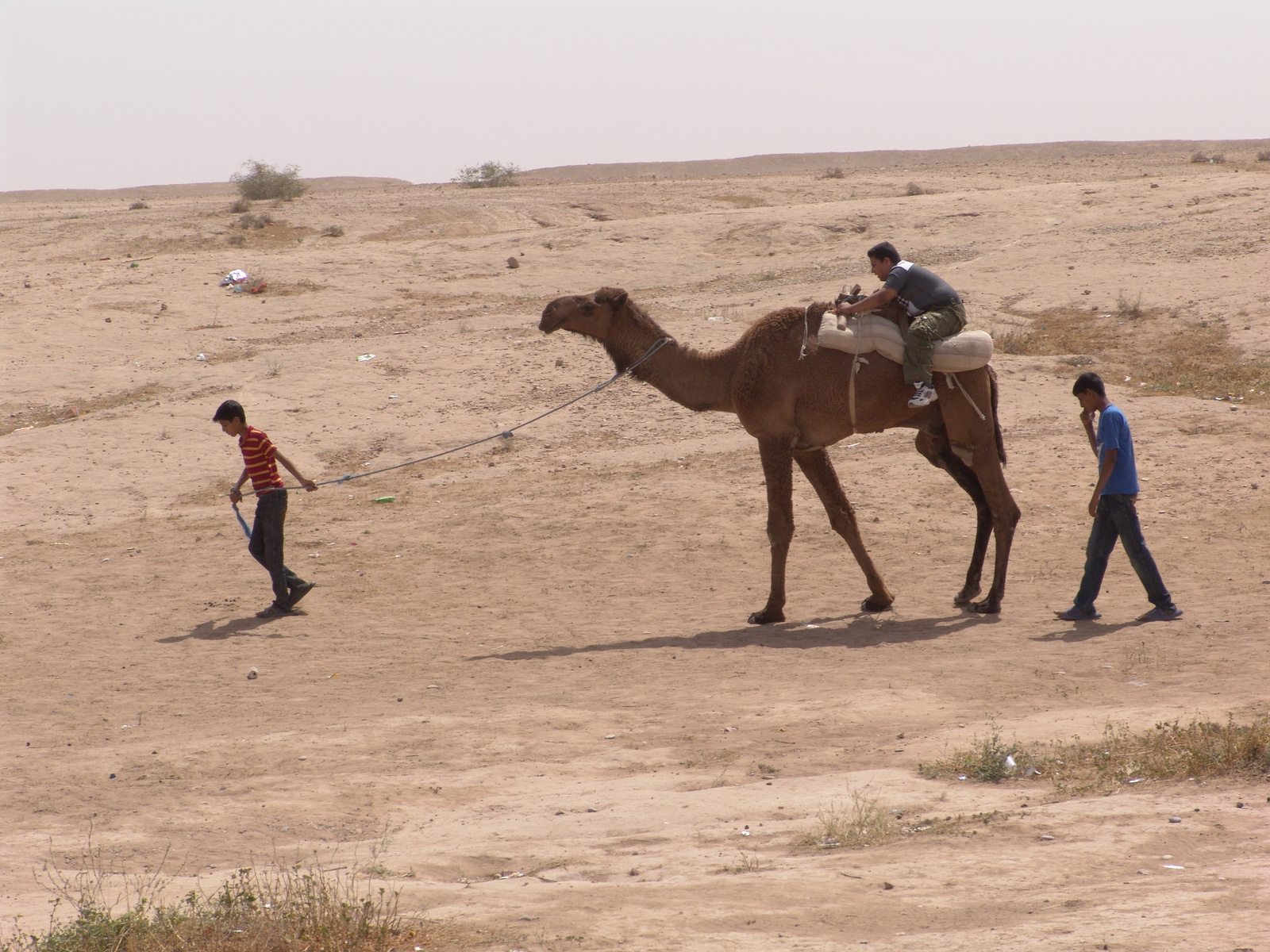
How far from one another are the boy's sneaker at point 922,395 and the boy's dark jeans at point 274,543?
5177 mm

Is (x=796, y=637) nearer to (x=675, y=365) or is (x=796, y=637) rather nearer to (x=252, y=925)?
(x=675, y=365)

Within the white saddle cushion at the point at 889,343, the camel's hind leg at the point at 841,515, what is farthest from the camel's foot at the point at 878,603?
the white saddle cushion at the point at 889,343

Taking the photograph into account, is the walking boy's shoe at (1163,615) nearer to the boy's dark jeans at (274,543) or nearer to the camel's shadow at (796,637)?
the camel's shadow at (796,637)

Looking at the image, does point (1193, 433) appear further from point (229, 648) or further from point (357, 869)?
point (357, 869)

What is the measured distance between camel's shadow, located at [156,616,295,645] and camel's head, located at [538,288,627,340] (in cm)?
335

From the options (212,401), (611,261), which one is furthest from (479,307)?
(212,401)

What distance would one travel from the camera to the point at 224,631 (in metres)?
9.92

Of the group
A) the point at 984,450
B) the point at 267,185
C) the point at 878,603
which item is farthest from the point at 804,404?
the point at 267,185

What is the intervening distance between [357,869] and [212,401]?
472 inches

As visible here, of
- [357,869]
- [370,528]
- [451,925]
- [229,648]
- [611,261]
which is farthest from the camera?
[611,261]

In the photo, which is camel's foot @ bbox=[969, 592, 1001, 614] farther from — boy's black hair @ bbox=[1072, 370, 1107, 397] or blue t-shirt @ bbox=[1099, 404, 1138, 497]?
boy's black hair @ bbox=[1072, 370, 1107, 397]

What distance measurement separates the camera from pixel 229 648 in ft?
30.8

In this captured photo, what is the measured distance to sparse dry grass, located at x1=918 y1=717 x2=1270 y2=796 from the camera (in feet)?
17.8

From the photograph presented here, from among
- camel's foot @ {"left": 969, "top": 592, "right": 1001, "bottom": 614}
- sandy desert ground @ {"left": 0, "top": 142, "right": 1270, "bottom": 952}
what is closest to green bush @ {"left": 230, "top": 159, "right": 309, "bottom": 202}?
sandy desert ground @ {"left": 0, "top": 142, "right": 1270, "bottom": 952}
